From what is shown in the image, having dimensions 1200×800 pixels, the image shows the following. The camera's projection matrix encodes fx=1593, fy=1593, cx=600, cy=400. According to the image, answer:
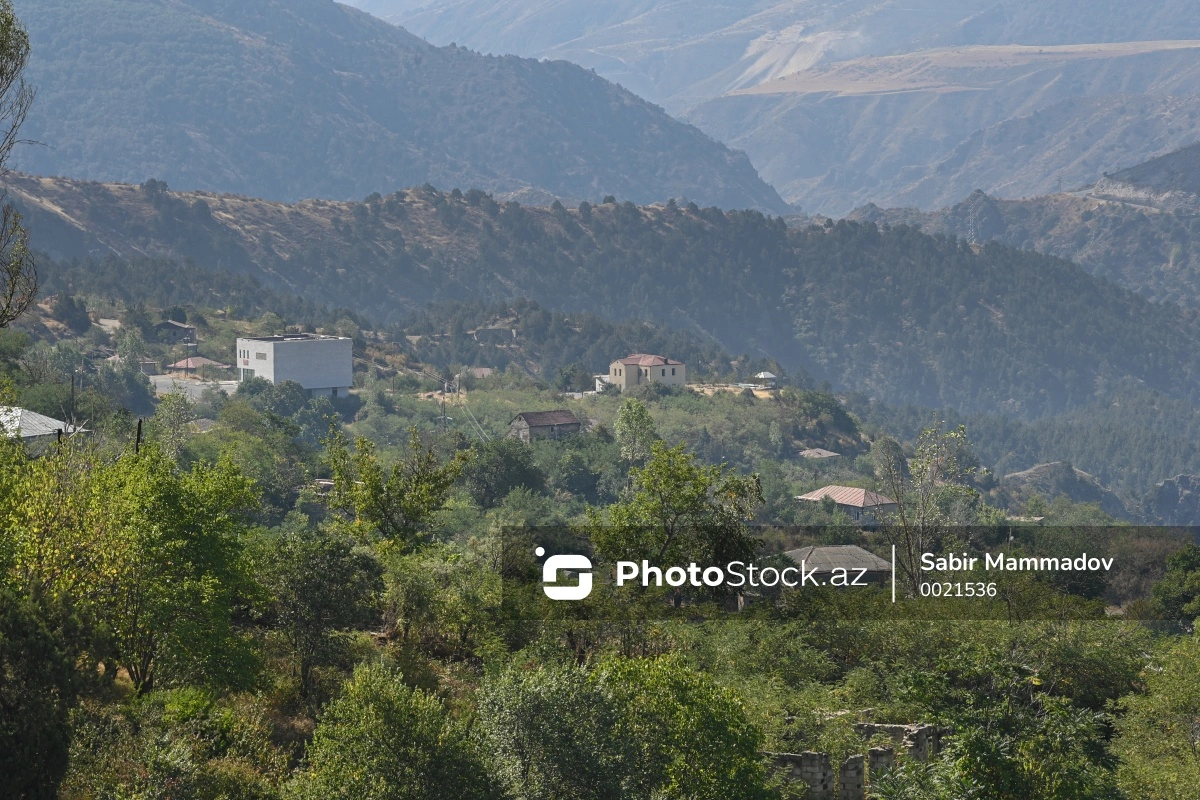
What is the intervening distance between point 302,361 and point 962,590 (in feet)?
296

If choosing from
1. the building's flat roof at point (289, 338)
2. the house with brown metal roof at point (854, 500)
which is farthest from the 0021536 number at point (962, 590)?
the building's flat roof at point (289, 338)

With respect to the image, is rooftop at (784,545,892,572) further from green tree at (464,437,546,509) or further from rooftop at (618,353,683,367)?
rooftop at (618,353,683,367)

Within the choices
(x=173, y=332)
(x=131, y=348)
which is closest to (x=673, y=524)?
(x=131, y=348)

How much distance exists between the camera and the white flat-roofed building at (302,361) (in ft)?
379

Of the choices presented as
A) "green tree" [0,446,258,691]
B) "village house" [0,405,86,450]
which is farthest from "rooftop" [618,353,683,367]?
"green tree" [0,446,258,691]

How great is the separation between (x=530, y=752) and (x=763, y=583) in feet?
44.1

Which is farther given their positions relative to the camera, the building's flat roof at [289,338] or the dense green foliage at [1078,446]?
the dense green foliage at [1078,446]

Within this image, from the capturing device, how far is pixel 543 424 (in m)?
102

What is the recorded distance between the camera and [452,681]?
76.8ft

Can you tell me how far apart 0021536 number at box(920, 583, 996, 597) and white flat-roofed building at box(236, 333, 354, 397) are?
280 ft

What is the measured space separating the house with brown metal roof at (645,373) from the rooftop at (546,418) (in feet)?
81.2

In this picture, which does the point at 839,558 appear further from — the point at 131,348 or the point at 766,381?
the point at 766,381

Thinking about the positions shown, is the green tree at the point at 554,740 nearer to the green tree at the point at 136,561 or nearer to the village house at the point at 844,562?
the green tree at the point at 136,561

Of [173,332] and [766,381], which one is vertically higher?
[173,332]
